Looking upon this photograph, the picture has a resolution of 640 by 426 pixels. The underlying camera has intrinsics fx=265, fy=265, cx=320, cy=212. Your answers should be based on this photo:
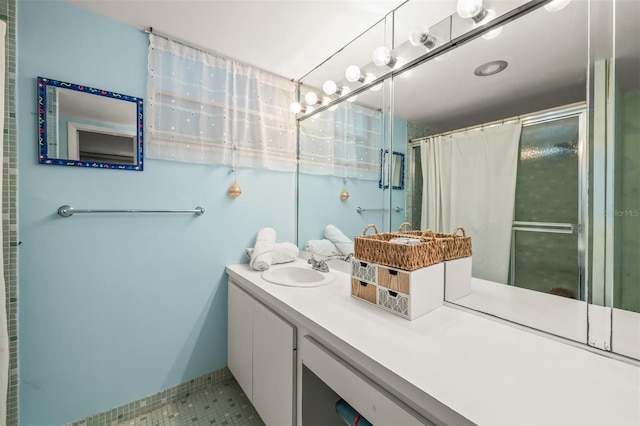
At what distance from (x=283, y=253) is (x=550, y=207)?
4.69 feet

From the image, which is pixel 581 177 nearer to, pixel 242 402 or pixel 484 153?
pixel 484 153

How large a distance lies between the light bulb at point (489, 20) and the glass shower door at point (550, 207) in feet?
1.27

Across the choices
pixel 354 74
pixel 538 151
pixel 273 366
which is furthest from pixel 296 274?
pixel 538 151

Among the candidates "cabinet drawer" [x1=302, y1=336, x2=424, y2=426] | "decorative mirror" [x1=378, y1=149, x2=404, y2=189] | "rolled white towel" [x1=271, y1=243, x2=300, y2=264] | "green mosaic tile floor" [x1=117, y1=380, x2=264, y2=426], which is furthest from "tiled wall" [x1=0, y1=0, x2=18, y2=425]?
"decorative mirror" [x1=378, y1=149, x2=404, y2=189]

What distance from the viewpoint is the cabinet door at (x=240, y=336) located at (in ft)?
4.79

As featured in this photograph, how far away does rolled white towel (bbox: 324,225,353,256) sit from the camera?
5.54 feet

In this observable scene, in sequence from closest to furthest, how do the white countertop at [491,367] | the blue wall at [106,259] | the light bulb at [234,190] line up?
the white countertop at [491,367], the blue wall at [106,259], the light bulb at [234,190]

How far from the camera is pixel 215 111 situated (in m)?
1.69

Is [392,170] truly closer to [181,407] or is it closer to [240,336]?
[240,336]

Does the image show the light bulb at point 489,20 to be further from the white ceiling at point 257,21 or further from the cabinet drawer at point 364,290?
the cabinet drawer at point 364,290

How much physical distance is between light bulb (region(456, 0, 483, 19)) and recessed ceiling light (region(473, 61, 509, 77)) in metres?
0.19

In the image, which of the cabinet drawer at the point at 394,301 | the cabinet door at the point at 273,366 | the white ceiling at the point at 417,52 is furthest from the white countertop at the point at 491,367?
the white ceiling at the point at 417,52

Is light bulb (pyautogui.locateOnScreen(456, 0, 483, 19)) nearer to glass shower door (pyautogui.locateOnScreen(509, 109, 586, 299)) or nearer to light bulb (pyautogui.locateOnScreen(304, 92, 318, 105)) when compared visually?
glass shower door (pyautogui.locateOnScreen(509, 109, 586, 299))

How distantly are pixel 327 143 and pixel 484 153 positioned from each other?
1.06 m
